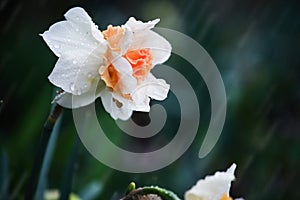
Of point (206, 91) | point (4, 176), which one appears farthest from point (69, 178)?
point (206, 91)

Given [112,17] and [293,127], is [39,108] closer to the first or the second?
[112,17]

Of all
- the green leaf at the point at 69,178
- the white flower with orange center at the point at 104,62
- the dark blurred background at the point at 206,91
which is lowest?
the green leaf at the point at 69,178

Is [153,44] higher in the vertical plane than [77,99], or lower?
higher

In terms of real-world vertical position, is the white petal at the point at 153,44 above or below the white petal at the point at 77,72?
above

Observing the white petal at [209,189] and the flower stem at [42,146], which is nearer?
the white petal at [209,189]

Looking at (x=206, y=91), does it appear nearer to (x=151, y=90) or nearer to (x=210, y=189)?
(x=151, y=90)

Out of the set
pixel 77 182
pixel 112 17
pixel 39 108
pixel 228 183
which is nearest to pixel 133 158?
pixel 77 182

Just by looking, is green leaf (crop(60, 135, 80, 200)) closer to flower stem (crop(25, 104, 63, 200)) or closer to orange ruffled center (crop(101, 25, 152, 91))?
flower stem (crop(25, 104, 63, 200))

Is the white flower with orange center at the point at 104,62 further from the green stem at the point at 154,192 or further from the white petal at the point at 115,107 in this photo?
the green stem at the point at 154,192

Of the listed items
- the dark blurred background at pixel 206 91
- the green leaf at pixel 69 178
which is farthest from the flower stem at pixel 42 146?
the dark blurred background at pixel 206 91
